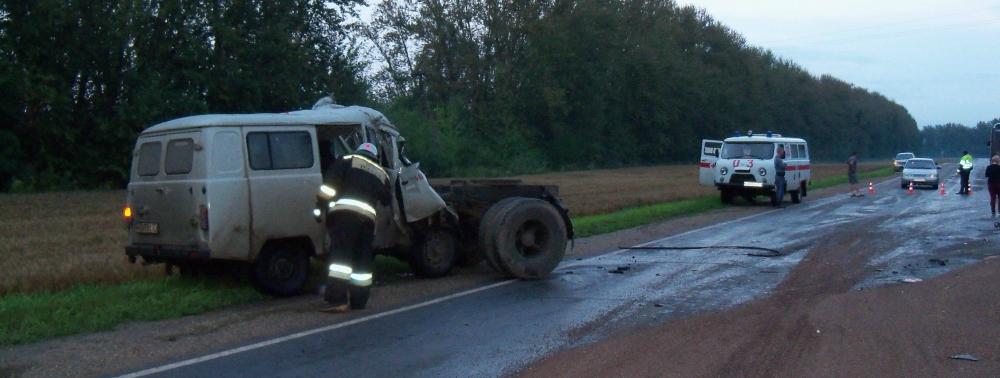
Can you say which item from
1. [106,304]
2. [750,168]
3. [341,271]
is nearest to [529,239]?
[341,271]

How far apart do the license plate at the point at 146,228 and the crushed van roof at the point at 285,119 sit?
3.47 ft

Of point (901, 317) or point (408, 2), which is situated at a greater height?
point (408, 2)

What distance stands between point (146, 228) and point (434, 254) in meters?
3.51

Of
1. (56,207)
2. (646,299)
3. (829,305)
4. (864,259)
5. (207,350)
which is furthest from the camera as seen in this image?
(56,207)

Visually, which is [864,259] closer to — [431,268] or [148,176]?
[431,268]

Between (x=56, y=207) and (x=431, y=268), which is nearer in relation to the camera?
(x=431, y=268)

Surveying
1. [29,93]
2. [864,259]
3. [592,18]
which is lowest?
[864,259]

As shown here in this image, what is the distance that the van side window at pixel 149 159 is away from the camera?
1108 centimetres

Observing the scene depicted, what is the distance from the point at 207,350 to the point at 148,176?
3.50 metres

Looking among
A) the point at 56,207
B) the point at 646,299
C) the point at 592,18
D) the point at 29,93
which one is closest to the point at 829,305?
the point at 646,299

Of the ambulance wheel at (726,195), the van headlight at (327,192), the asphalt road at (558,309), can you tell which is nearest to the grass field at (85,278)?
the van headlight at (327,192)

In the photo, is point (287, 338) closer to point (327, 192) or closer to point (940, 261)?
point (327, 192)

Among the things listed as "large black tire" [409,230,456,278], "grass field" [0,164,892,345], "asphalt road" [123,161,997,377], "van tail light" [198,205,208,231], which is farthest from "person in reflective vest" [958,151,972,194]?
"van tail light" [198,205,208,231]

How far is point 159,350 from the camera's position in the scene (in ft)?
27.6
